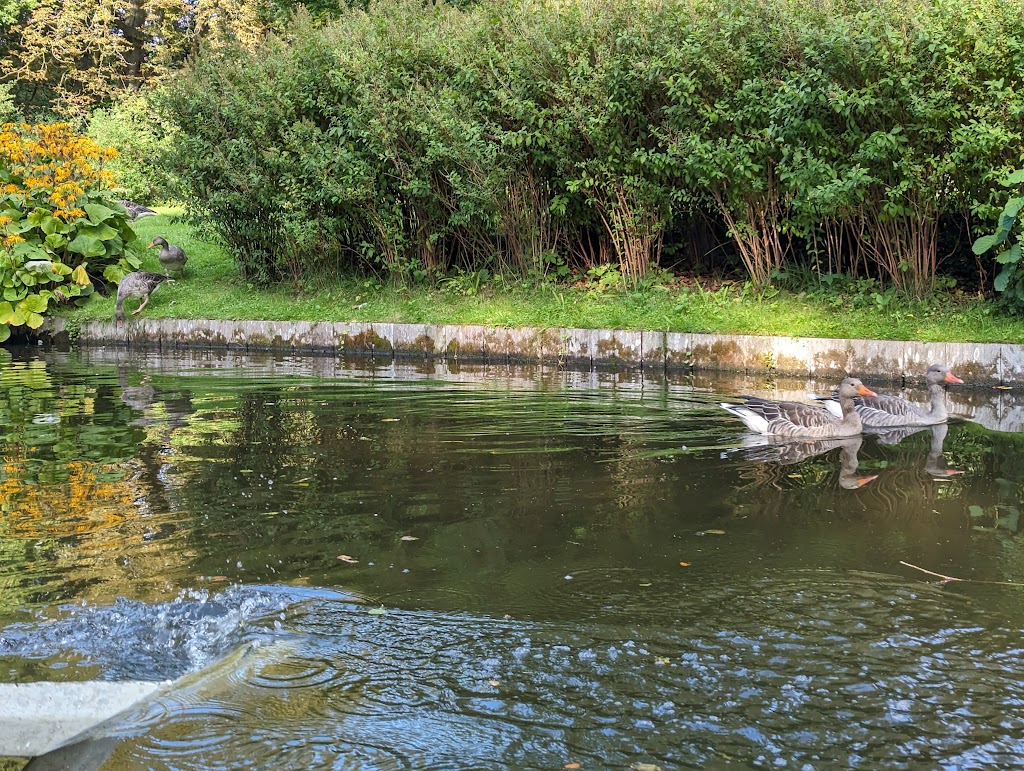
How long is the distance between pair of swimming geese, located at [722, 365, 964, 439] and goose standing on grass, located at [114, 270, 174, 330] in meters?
10.7

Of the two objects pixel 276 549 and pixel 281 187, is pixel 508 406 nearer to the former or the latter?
pixel 276 549

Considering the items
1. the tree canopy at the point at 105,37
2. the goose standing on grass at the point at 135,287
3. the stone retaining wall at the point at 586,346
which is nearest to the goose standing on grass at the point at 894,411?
the stone retaining wall at the point at 586,346

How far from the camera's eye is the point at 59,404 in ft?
34.0

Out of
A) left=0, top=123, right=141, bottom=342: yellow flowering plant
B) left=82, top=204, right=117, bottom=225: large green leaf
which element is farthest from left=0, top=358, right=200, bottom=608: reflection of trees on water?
left=82, top=204, right=117, bottom=225: large green leaf

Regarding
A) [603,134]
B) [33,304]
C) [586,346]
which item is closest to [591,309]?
[586,346]

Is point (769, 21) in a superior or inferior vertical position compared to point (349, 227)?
superior

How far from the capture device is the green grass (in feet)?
39.6

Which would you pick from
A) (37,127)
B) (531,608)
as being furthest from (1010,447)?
(37,127)

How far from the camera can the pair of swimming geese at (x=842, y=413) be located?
8383mm

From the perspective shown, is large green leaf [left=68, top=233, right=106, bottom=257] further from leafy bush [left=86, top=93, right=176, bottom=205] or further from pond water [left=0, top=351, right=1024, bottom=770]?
pond water [left=0, top=351, right=1024, bottom=770]

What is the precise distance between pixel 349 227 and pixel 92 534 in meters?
11.3

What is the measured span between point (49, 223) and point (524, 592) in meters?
14.8

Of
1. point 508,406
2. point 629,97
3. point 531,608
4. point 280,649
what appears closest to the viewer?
point 280,649

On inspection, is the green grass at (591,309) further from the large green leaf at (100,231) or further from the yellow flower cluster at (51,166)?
the yellow flower cluster at (51,166)
